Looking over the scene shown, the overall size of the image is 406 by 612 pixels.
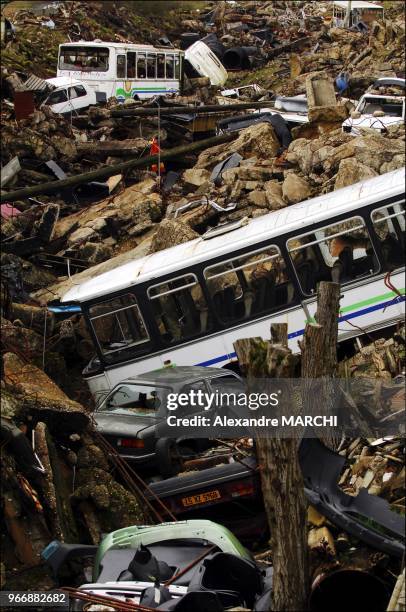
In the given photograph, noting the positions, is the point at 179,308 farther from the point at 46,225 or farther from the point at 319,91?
the point at 319,91

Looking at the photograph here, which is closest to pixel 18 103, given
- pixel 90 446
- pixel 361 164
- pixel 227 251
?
pixel 361 164

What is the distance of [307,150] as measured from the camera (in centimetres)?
2020

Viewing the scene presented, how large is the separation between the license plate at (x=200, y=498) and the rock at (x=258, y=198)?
29.6ft

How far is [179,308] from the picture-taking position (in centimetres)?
1550

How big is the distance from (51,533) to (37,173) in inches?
616

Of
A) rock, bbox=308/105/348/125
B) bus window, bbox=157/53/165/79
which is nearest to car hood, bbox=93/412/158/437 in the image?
rock, bbox=308/105/348/125

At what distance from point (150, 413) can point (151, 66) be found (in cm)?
1836

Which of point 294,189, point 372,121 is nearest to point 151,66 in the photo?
point 372,121

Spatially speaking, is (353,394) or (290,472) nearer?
(290,472)

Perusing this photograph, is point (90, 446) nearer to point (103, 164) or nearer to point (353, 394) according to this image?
point (353, 394)

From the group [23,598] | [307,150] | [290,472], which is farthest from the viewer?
[307,150]

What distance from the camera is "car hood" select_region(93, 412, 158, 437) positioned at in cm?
1234

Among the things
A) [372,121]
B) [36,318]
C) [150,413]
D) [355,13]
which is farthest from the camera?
[355,13]

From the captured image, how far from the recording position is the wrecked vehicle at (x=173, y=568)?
7809mm
